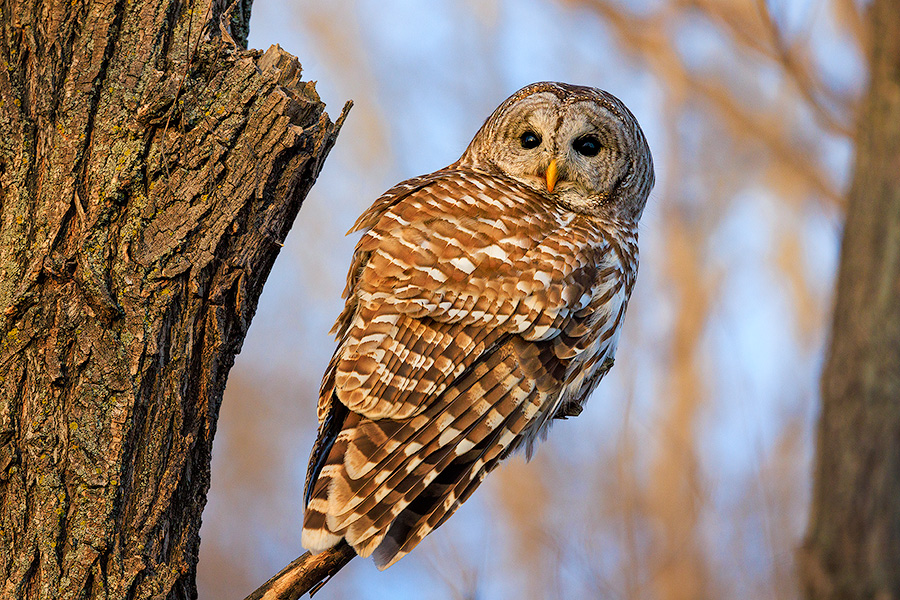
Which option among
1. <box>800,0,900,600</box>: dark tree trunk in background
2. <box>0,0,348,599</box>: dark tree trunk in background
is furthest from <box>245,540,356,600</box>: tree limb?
<box>800,0,900,600</box>: dark tree trunk in background

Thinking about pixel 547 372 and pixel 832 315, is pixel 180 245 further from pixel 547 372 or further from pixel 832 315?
pixel 832 315

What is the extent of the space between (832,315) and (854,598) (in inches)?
16.7

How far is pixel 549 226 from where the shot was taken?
127 inches

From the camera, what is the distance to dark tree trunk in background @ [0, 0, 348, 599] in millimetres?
2152

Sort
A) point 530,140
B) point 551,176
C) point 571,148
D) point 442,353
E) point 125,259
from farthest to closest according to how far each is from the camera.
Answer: point 530,140 < point 571,148 < point 551,176 < point 442,353 < point 125,259

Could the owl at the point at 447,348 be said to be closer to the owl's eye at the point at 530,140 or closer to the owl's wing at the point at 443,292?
the owl's wing at the point at 443,292

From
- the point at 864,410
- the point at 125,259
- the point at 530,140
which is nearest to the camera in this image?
the point at 864,410

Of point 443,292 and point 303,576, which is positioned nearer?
point 303,576

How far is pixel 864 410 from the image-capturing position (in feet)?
4.09

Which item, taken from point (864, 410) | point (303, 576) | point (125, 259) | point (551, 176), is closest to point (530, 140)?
point (551, 176)

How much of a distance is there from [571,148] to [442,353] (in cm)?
134

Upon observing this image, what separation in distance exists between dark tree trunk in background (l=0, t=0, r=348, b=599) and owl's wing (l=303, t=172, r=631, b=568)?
0.50m

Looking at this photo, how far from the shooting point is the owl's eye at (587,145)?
3.74 metres

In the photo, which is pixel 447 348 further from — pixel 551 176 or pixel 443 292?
pixel 551 176
